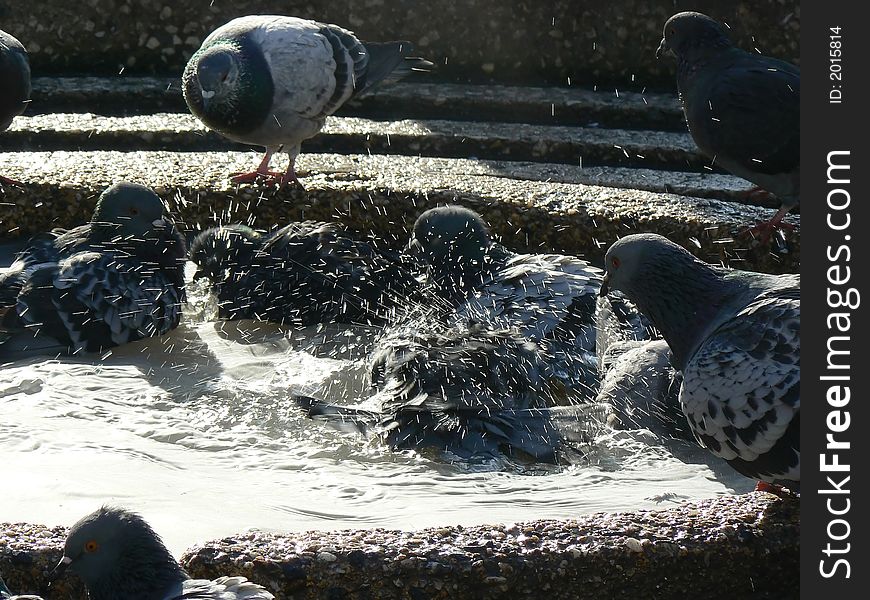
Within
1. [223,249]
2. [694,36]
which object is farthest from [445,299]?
[694,36]

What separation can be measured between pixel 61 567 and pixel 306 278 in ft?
9.27

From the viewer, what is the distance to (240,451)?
4.53 m

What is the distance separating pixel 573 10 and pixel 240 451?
5.90 meters

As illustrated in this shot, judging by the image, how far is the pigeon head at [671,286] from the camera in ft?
13.6

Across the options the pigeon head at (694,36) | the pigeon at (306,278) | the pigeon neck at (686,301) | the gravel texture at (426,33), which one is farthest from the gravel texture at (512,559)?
the gravel texture at (426,33)

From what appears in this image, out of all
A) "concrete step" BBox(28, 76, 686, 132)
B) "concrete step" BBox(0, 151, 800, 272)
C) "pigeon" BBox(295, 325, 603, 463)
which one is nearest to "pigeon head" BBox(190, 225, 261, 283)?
"concrete step" BBox(0, 151, 800, 272)

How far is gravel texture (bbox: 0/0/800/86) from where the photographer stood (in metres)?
9.18

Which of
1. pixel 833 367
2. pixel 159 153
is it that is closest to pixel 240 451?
pixel 833 367

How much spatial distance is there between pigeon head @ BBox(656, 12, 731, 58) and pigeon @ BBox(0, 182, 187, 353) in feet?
10.4

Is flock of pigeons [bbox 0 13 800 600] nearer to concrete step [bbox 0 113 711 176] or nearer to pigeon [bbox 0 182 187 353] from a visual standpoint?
pigeon [bbox 0 182 187 353]

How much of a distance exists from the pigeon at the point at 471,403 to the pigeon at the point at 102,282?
126 cm

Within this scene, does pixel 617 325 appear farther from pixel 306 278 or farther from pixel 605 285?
pixel 306 278

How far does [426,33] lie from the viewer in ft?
31.1

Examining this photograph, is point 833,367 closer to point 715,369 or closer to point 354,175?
point 715,369
